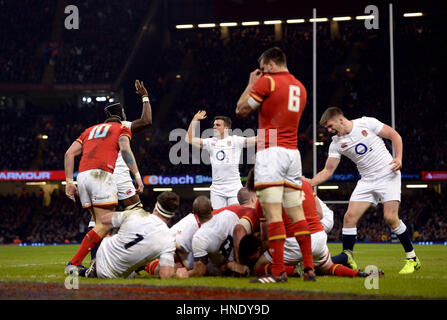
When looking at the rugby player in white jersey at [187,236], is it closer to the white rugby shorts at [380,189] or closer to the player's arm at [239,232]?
the player's arm at [239,232]

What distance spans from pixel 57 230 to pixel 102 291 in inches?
1057

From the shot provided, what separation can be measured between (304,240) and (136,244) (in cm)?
191

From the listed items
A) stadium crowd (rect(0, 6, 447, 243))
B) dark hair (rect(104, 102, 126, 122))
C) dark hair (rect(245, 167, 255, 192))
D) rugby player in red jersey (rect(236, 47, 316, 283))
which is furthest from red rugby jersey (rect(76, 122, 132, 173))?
stadium crowd (rect(0, 6, 447, 243))

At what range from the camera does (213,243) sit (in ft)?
22.0

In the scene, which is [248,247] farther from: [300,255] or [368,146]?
[368,146]

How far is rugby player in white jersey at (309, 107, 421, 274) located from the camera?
8016mm

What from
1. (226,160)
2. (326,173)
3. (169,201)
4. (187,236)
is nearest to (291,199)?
(169,201)

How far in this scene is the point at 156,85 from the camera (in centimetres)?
3688

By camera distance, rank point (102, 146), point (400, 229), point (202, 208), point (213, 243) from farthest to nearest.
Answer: point (400, 229)
point (102, 146)
point (202, 208)
point (213, 243)

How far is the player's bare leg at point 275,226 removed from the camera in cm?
582

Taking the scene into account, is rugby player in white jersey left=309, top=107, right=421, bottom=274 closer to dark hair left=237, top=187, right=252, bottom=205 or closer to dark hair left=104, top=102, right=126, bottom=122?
dark hair left=237, top=187, right=252, bottom=205
